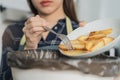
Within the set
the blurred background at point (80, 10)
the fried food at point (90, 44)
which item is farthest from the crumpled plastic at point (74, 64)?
the blurred background at point (80, 10)

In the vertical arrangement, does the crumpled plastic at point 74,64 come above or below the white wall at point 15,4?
below

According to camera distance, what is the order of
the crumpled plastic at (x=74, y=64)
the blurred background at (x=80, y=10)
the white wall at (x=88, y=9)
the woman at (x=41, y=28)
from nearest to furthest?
the crumpled plastic at (x=74, y=64) < the woman at (x=41, y=28) < the blurred background at (x=80, y=10) < the white wall at (x=88, y=9)

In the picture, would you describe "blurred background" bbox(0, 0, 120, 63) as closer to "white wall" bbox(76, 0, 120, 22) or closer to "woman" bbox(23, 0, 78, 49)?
"white wall" bbox(76, 0, 120, 22)

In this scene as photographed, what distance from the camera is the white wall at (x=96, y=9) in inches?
46.5

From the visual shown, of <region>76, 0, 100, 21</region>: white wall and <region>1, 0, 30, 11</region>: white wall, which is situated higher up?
<region>1, 0, 30, 11</region>: white wall

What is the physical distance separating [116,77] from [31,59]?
4.8 inches

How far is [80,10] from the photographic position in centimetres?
118

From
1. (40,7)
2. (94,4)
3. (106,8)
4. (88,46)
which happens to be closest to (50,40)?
(40,7)

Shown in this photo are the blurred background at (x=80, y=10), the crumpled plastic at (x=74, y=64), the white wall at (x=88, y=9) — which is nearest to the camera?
the crumpled plastic at (x=74, y=64)

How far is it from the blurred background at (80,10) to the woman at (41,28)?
0.63ft

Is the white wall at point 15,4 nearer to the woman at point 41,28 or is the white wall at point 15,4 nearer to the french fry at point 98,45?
the woman at point 41,28

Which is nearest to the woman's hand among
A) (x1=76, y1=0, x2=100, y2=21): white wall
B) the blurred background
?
the blurred background

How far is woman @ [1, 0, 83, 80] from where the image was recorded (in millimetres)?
425

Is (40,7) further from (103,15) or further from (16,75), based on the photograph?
(103,15)
